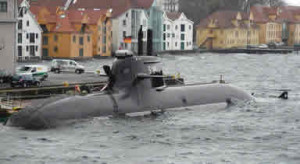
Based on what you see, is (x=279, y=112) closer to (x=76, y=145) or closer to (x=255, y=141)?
(x=255, y=141)

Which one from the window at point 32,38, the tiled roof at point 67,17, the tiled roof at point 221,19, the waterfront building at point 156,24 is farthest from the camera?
the tiled roof at point 221,19

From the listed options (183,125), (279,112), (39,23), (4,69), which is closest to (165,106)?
(183,125)

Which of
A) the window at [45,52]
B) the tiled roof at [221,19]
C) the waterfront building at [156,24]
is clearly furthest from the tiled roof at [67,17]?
the tiled roof at [221,19]

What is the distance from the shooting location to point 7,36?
63406 mm

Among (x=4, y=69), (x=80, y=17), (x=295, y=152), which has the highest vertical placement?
(x=80, y=17)

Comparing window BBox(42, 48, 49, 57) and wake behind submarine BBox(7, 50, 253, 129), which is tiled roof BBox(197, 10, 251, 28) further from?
wake behind submarine BBox(7, 50, 253, 129)

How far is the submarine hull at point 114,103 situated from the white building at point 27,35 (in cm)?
7533

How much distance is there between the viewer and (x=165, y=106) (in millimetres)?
43656

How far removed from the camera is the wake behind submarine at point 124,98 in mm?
38344

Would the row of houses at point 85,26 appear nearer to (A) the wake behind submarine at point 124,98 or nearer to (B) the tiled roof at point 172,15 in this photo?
(B) the tiled roof at point 172,15

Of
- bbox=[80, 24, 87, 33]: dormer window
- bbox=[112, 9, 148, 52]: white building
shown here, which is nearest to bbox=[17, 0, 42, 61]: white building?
bbox=[80, 24, 87, 33]: dormer window

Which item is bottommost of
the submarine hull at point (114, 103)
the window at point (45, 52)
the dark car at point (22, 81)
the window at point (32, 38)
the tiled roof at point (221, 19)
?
the submarine hull at point (114, 103)

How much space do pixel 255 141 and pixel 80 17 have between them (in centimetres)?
9706

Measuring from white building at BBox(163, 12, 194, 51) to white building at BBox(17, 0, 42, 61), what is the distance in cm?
5381
